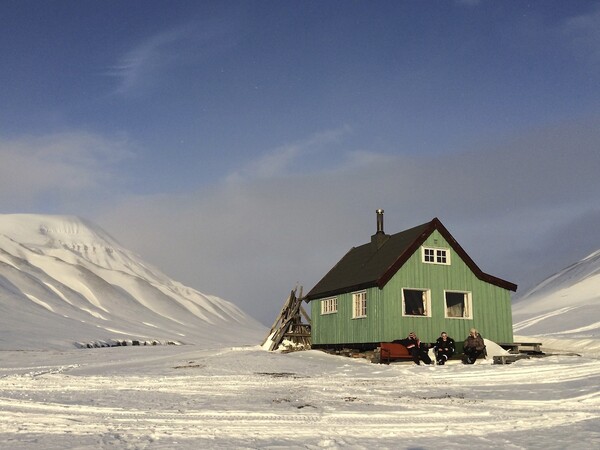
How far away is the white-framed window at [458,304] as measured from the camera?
94.9ft

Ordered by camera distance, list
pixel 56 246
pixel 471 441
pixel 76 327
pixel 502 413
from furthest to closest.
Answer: pixel 56 246 → pixel 76 327 → pixel 502 413 → pixel 471 441

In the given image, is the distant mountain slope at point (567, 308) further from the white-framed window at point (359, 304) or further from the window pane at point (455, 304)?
the white-framed window at point (359, 304)

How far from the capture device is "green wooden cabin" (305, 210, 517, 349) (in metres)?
27.4

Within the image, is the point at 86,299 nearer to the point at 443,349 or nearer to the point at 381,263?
the point at 381,263

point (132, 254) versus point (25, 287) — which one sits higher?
point (132, 254)

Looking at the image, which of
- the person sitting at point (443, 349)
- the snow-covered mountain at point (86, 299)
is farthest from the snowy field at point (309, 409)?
the snow-covered mountain at point (86, 299)

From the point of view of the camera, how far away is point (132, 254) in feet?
629

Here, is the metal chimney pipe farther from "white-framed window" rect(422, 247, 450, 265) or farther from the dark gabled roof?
"white-framed window" rect(422, 247, 450, 265)

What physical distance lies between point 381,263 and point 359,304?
2216mm

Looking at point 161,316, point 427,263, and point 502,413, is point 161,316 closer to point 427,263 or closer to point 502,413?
point 427,263

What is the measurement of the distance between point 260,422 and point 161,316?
10807cm

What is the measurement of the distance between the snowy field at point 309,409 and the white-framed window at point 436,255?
28.6ft

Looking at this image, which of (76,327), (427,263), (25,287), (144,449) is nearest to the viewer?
(144,449)

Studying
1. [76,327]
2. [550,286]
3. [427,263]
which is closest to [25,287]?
[76,327]
